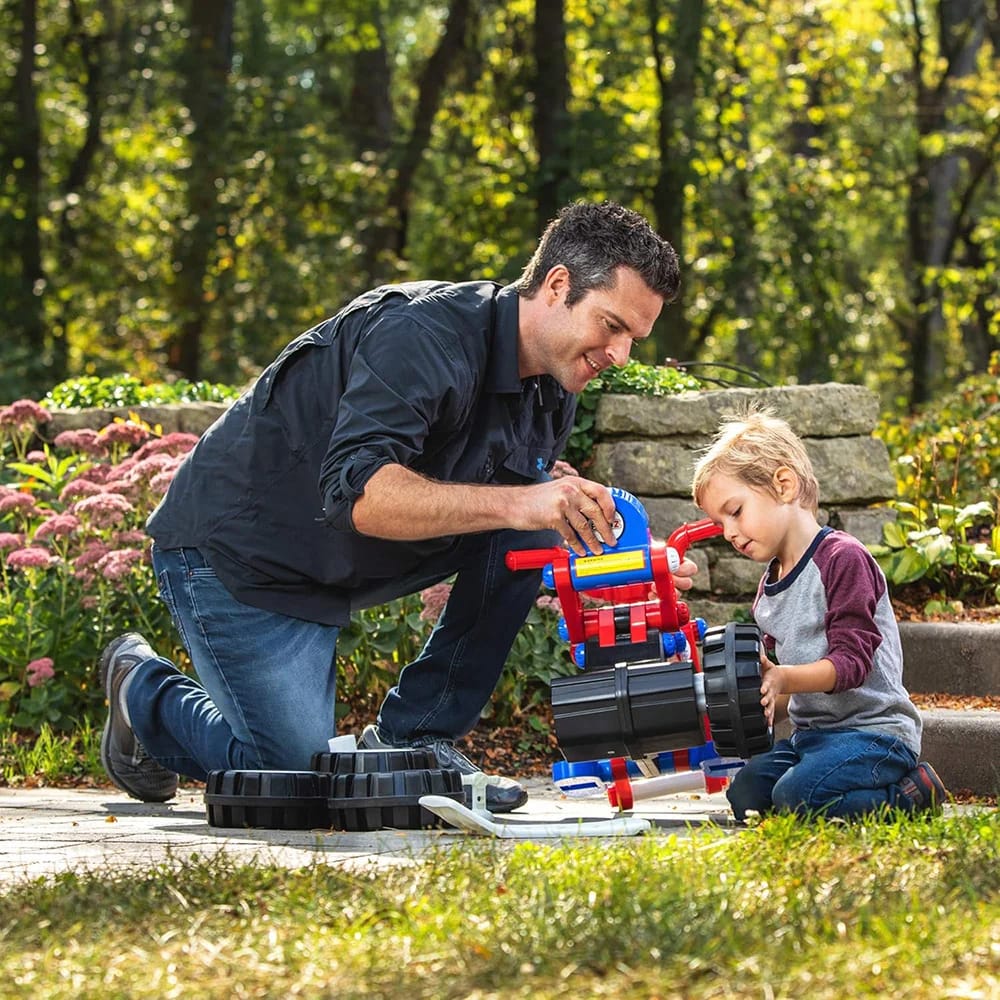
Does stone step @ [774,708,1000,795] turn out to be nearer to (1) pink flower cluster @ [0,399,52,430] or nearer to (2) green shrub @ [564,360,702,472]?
(2) green shrub @ [564,360,702,472]

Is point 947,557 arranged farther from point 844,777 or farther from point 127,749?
point 127,749

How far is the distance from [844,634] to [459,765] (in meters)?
1.12

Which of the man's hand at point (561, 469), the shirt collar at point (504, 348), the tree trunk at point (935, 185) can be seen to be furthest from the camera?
the tree trunk at point (935, 185)

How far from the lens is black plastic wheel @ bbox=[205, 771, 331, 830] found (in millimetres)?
3322

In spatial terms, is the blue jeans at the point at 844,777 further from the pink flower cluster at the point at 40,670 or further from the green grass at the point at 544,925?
the pink flower cluster at the point at 40,670

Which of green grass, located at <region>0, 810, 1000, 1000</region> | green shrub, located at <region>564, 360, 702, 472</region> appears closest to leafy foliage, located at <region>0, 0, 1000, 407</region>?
green shrub, located at <region>564, 360, 702, 472</region>

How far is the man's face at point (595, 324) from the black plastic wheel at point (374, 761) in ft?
3.18

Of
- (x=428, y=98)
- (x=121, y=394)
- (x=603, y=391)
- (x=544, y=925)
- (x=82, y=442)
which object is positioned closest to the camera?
(x=544, y=925)

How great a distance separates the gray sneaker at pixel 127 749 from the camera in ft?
13.0

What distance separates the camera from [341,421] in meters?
3.31

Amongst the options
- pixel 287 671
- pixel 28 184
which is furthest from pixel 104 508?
pixel 28 184

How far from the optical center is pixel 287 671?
3.62 m

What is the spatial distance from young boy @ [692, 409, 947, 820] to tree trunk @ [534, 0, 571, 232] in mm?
8800

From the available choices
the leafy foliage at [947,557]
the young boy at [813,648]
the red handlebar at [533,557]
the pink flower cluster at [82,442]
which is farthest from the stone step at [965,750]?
the pink flower cluster at [82,442]
